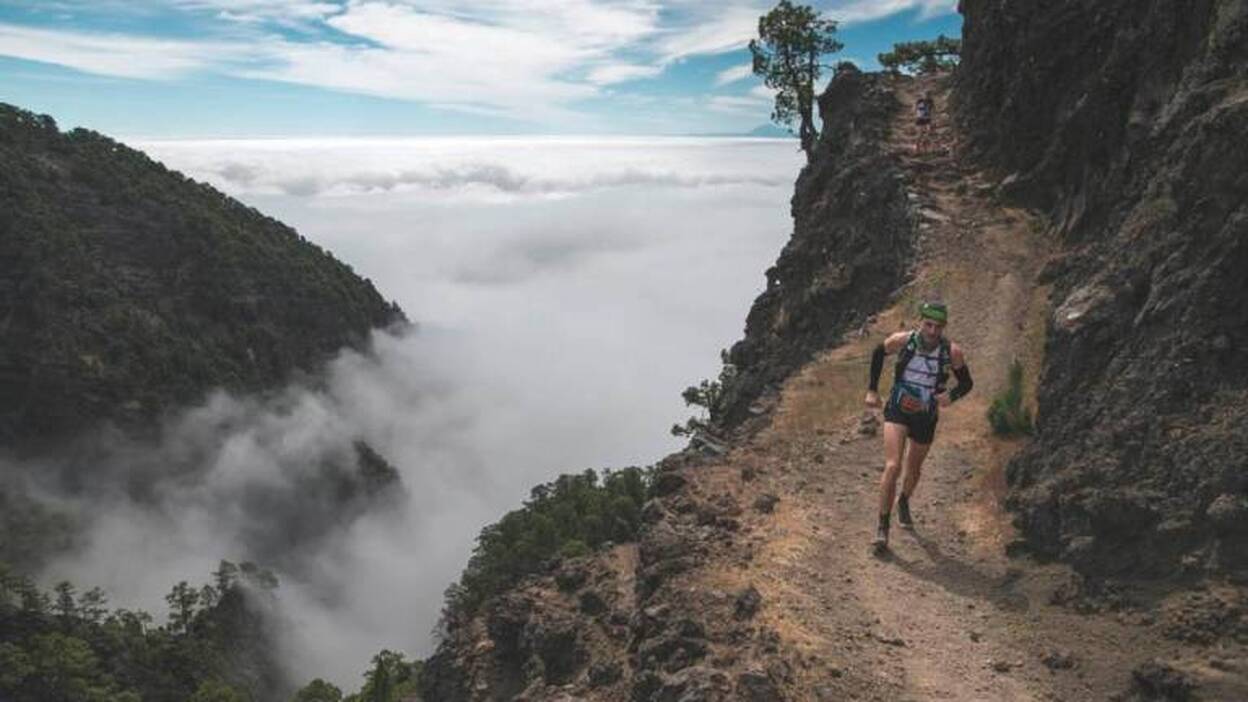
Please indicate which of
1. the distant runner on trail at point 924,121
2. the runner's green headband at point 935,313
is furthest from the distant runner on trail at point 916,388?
the distant runner on trail at point 924,121

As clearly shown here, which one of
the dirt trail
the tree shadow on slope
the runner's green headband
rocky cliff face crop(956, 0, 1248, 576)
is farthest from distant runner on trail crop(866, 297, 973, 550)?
rocky cliff face crop(956, 0, 1248, 576)

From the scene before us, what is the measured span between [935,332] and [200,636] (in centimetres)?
15656

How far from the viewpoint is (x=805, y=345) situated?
37.2 meters

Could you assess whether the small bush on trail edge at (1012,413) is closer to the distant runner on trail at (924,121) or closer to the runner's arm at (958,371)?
the runner's arm at (958,371)

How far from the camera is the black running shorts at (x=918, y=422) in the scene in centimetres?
1391

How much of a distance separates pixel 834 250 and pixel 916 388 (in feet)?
94.1

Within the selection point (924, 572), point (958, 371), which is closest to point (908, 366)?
point (958, 371)

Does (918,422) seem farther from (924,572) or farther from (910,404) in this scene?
(924,572)

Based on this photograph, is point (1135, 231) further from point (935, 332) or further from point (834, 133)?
point (834, 133)

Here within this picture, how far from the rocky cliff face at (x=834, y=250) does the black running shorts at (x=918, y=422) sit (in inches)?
491

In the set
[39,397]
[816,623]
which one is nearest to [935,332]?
[816,623]

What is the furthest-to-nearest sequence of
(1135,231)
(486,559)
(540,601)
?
(486,559)
(540,601)
(1135,231)

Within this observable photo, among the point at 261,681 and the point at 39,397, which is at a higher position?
the point at 39,397

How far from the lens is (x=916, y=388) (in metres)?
13.8
